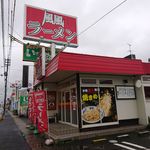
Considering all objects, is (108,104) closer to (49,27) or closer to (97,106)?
(97,106)

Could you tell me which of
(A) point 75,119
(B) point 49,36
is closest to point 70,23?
(B) point 49,36

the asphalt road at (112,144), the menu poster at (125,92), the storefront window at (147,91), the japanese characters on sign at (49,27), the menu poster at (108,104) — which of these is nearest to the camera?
the asphalt road at (112,144)

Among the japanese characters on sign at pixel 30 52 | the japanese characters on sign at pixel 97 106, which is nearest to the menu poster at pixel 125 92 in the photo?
the japanese characters on sign at pixel 97 106

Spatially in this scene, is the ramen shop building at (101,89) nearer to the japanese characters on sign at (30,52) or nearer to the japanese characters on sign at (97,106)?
the japanese characters on sign at (97,106)

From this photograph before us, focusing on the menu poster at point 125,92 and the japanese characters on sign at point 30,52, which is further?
the japanese characters on sign at point 30,52

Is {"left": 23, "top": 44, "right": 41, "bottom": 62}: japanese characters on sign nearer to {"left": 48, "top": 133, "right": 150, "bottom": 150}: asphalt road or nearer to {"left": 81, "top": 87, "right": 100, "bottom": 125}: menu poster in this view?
{"left": 81, "top": 87, "right": 100, "bottom": 125}: menu poster

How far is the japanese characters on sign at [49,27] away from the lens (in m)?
10.2

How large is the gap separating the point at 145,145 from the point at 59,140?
326 cm

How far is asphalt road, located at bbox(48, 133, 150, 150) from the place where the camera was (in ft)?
18.7

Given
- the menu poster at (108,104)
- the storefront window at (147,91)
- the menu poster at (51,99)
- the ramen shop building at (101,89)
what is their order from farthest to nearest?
the menu poster at (51,99) < the storefront window at (147,91) < the menu poster at (108,104) < the ramen shop building at (101,89)

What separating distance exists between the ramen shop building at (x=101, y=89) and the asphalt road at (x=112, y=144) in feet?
4.11

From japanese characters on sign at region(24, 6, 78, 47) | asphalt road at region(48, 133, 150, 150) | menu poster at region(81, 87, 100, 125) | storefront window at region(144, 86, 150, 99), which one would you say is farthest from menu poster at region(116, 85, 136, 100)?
japanese characters on sign at region(24, 6, 78, 47)

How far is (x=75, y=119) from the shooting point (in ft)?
27.5

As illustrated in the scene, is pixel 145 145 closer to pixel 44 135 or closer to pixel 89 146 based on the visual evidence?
pixel 89 146
